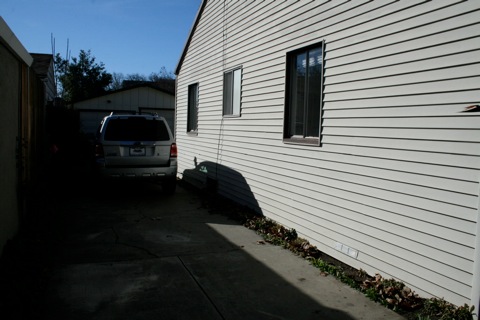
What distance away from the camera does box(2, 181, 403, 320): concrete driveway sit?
379 centimetres

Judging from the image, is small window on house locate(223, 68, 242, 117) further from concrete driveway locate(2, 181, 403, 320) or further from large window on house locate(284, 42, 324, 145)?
concrete driveway locate(2, 181, 403, 320)

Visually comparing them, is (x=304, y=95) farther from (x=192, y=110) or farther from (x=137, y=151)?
(x=192, y=110)

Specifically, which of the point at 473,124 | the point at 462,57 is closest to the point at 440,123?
the point at 473,124

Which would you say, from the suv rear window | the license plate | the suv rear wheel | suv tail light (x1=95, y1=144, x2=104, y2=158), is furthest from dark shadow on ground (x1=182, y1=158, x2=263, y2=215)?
suv tail light (x1=95, y1=144, x2=104, y2=158)

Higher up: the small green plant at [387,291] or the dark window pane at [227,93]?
the dark window pane at [227,93]

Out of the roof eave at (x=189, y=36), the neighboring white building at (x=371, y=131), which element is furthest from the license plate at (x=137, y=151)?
the roof eave at (x=189, y=36)

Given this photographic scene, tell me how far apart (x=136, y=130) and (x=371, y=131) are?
235 inches

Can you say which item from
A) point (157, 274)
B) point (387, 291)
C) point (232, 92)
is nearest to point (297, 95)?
point (232, 92)

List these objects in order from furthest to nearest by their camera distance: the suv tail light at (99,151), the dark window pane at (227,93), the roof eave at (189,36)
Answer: the roof eave at (189,36) < the dark window pane at (227,93) < the suv tail light at (99,151)

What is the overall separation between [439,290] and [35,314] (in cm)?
373

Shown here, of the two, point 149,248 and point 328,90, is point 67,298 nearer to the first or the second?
point 149,248

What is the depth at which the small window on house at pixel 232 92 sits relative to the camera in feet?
28.2

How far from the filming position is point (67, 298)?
156 inches

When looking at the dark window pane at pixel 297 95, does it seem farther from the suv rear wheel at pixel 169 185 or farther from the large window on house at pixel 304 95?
the suv rear wheel at pixel 169 185
